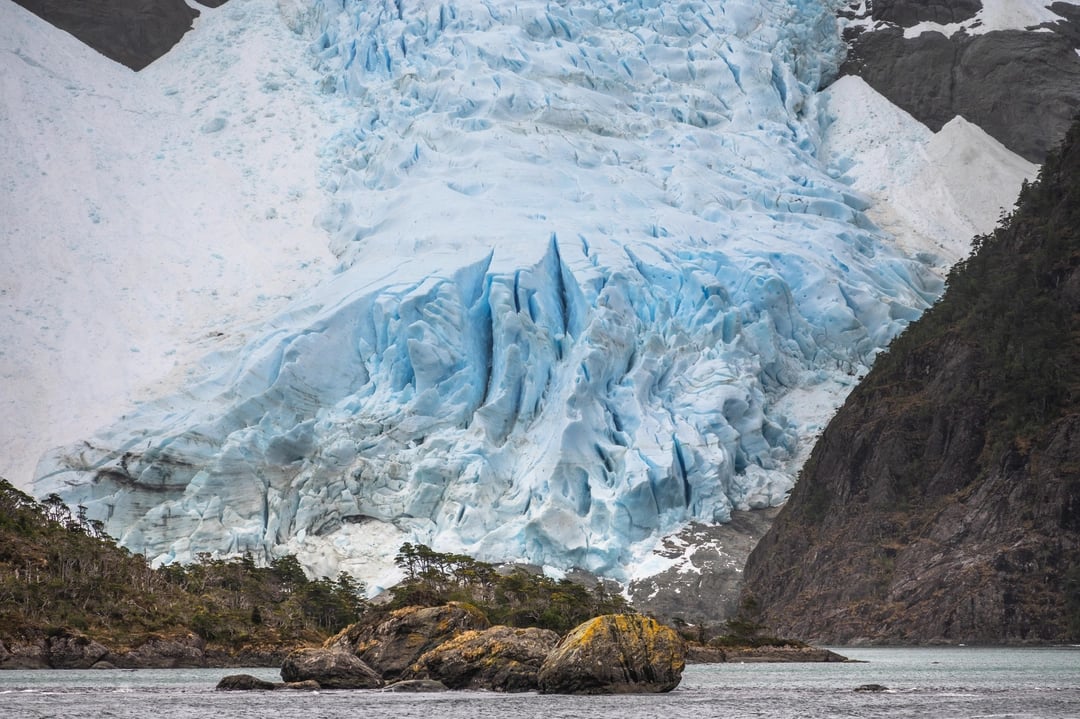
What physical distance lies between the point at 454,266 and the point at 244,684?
152 feet

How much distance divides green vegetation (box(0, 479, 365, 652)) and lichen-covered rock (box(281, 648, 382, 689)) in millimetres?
15134

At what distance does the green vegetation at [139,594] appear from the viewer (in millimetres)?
48719

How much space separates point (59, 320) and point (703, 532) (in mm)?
40487

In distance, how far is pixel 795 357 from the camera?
80.6m

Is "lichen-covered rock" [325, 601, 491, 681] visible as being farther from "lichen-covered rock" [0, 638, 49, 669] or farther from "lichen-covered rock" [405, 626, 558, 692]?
"lichen-covered rock" [0, 638, 49, 669]

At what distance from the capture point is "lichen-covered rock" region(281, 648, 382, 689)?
3462 centimetres

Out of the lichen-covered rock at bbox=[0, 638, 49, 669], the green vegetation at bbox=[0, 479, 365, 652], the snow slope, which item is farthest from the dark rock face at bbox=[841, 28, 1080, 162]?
the lichen-covered rock at bbox=[0, 638, 49, 669]

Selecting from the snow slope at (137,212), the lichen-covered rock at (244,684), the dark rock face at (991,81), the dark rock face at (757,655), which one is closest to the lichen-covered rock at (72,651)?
the lichen-covered rock at (244,684)

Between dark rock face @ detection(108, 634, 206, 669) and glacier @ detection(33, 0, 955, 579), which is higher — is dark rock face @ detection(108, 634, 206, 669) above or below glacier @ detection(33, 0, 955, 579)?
below

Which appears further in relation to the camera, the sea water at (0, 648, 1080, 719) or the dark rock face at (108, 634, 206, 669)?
the dark rock face at (108, 634, 206, 669)

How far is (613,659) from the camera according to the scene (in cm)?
3014

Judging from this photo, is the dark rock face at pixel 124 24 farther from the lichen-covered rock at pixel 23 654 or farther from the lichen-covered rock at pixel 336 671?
the lichen-covered rock at pixel 336 671

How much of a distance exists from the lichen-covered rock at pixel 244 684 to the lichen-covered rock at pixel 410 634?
2.79 meters

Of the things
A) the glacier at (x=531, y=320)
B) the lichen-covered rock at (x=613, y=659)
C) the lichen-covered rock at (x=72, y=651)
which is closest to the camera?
the lichen-covered rock at (x=613, y=659)
